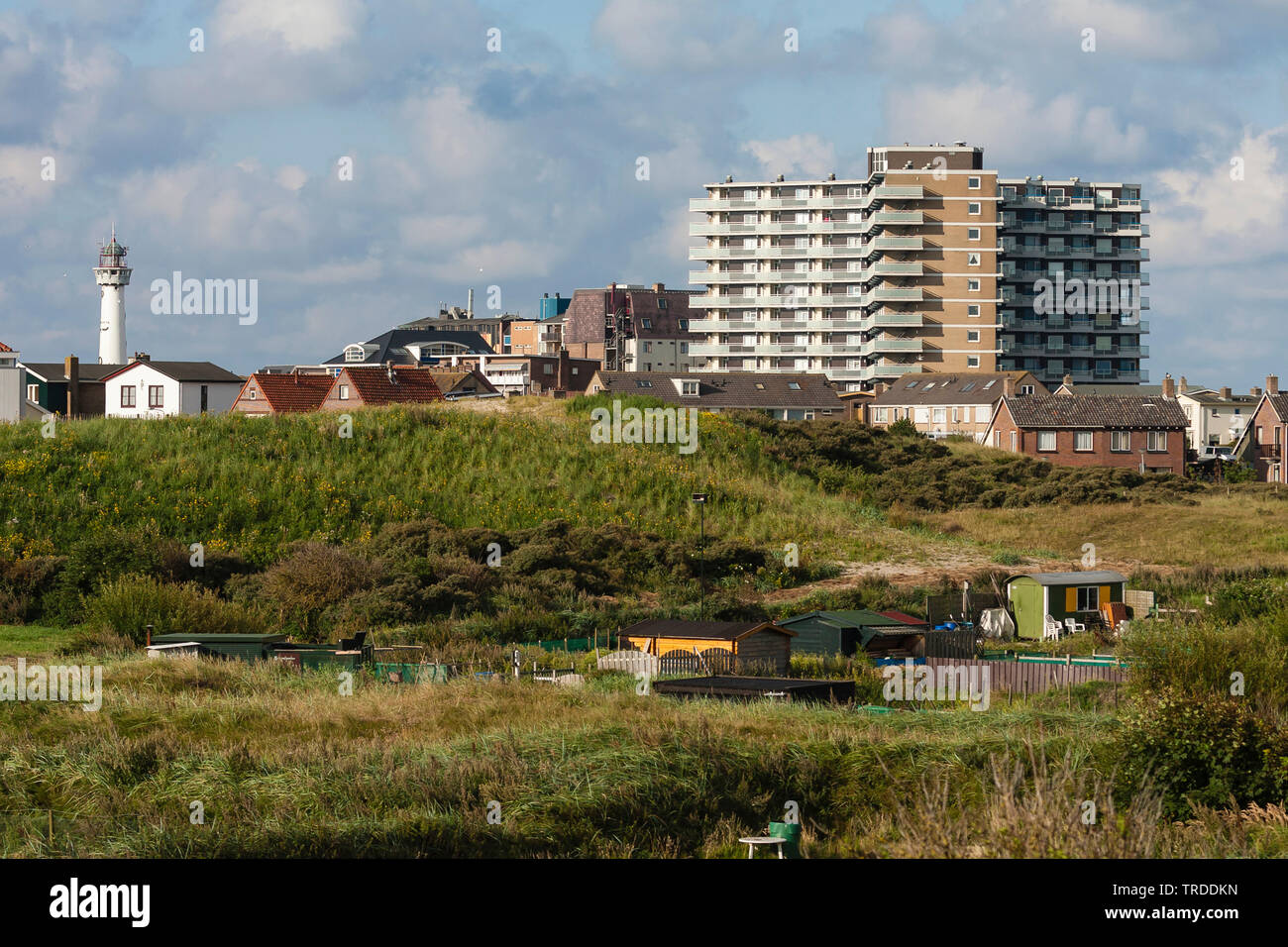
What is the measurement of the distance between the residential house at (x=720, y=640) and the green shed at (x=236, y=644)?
27.1 feet

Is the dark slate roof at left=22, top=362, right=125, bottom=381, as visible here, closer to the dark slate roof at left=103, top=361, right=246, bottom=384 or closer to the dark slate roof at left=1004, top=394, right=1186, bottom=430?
the dark slate roof at left=103, top=361, right=246, bottom=384

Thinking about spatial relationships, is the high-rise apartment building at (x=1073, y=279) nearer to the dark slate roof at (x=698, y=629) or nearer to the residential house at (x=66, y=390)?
the residential house at (x=66, y=390)

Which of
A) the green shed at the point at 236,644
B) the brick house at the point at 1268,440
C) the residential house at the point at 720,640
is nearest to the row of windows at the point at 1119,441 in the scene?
the brick house at the point at 1268,440

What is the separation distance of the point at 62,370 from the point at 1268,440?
260ft

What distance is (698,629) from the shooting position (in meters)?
30.8

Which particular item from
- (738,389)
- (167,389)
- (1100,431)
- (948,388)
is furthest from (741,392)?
(167,389)

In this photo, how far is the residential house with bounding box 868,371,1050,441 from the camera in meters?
99.4

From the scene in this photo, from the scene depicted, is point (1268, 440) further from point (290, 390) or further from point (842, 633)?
point (842, 633)

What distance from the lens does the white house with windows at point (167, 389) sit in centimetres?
7719

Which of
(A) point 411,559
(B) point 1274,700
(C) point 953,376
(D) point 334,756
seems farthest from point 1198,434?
(D) point 334,756

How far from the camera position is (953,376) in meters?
106

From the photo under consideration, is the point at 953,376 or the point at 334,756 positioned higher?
the point at 953,376
